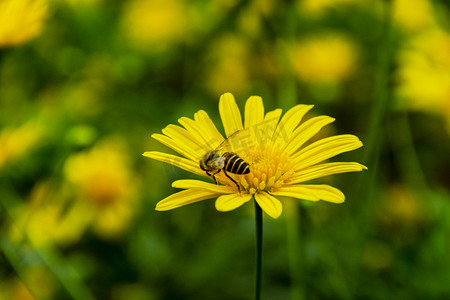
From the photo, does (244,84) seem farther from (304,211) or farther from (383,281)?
(304,211)

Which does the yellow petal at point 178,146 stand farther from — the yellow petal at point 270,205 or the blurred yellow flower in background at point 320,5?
the blurred yellow flower in background at point 320,5

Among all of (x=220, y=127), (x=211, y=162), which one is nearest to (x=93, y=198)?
(x=220, y=127)

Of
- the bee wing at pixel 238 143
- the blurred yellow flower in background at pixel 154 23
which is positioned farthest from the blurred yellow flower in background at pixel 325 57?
the bee wing at pixel 238 143

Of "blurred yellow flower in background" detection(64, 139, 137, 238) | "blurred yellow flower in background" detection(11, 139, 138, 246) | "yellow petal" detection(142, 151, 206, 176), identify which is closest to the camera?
"yellow petal" detection(142, 151, 206, 176)

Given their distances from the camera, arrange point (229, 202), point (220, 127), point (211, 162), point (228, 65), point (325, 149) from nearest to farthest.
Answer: point (229, 202) < point (325, 149) < point (211, 162) < point (220, 127) < point (228, 65)

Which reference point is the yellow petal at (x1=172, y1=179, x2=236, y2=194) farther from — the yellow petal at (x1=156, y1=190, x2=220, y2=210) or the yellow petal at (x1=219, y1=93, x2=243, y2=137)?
the yellow petal at (x1=219, y1=93, x2=243, y2=137)

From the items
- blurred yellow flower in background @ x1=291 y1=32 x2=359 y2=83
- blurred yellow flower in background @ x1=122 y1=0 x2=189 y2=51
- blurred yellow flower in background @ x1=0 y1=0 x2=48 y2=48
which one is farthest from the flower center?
blurred yellow flower in background @ x1=122 y1=0 x2=189 y2=51

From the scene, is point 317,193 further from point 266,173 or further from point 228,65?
point 228,65
